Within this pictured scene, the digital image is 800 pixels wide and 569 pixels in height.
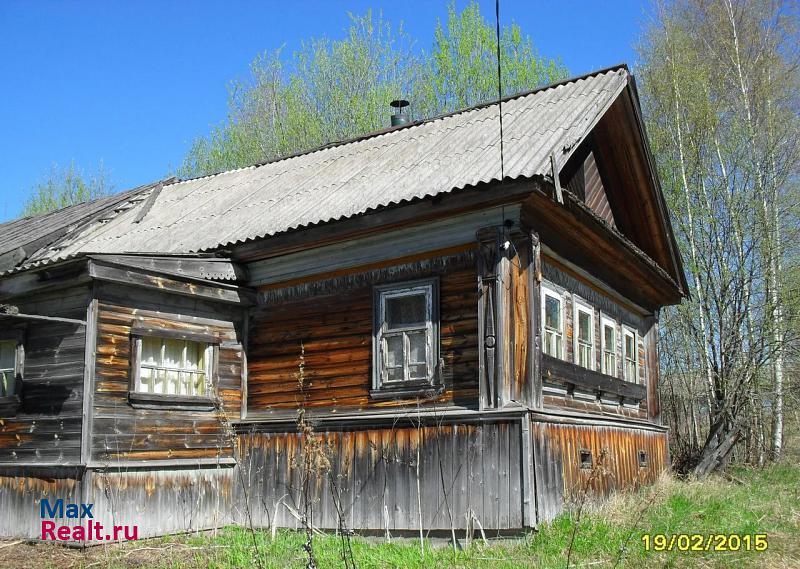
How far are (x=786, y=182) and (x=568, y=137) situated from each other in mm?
12633

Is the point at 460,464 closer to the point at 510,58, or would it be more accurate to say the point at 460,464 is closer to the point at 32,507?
the point at 32,507

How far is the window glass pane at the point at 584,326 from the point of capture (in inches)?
444

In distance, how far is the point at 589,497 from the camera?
9.99 m

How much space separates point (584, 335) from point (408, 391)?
3.27 meters

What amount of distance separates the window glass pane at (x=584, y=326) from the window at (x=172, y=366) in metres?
4.94

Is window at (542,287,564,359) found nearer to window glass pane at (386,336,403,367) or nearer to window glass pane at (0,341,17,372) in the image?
window glass pane at (386,336,403,367)

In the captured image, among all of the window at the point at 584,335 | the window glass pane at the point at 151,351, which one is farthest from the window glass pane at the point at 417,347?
the window glass pane at the point at 151,351

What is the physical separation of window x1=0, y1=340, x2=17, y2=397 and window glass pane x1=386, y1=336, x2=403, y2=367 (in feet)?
14.2

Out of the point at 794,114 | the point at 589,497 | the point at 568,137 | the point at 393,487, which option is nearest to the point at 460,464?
the point at 393,487

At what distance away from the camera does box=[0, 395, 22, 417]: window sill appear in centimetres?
945

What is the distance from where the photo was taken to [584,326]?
37.8ft

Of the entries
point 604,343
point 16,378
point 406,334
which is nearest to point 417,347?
point 406,334

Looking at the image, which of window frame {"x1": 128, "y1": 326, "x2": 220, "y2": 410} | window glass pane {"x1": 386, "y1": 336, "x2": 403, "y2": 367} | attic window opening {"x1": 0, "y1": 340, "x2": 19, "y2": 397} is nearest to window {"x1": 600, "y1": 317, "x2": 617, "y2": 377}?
window glass pane {"x1": 386, "y1": 336, "x2": 403, "y2": 367}
